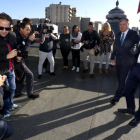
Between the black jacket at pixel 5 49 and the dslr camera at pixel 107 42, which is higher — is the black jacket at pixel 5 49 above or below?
below

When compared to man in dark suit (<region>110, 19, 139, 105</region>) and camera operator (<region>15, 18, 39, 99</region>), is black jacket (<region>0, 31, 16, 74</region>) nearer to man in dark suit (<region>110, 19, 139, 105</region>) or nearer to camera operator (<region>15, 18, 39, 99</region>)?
camera operator (<region>15, 18, 39, 99</region>)

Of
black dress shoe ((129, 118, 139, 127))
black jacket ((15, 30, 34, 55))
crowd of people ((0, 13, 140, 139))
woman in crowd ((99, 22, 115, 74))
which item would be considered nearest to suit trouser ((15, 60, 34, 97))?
crowd of people ((0, 13, 140, 139))

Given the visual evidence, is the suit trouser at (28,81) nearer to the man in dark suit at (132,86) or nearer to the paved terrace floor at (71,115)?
the paved terrace floor at (71,115)

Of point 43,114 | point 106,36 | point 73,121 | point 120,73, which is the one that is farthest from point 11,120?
point 106,36

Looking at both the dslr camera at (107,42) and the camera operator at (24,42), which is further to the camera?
the dslr camera at (107,42)

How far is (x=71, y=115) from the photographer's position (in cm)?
316

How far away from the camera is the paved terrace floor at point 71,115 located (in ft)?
8.39

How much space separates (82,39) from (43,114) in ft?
11.2

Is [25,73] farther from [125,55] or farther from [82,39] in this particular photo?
[82,39]

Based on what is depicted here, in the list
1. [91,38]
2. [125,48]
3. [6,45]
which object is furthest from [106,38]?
[6,45]

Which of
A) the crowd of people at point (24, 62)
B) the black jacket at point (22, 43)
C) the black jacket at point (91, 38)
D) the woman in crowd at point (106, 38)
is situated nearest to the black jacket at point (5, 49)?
the crowd of people at point (24, 62)

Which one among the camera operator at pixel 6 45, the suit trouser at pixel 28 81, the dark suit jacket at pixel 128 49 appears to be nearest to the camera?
the camera operator at pixel 6 45

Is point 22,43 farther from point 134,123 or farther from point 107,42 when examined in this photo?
point 107,42

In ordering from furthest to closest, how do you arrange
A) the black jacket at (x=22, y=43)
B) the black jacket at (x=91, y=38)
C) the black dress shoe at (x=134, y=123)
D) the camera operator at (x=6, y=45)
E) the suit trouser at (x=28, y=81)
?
the black jacket at (x=91, y=38), the suit trouser at (x=28, y=81), the black jacket at (x=22, y=43), the black dress shoe at (x=134, y=123), the camera operator at (x=6, y=45)
